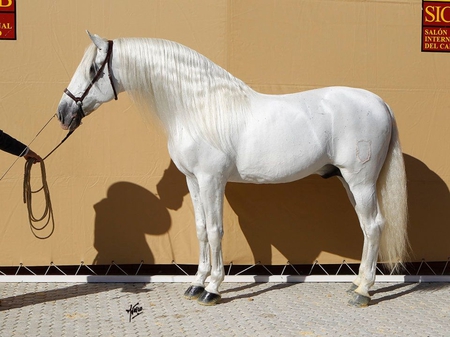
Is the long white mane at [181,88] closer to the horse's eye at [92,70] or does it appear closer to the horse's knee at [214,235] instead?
the horse's eye at [92,70]

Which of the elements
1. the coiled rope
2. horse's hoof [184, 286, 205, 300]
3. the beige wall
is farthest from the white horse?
the beige wall

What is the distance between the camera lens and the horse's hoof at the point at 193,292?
3.98 m

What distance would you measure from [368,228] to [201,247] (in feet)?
3.58

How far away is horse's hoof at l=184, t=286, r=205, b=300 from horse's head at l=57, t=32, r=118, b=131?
1.28 m

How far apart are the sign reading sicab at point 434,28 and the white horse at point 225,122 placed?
90 cm

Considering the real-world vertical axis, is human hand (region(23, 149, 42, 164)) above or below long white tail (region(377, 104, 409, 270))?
above

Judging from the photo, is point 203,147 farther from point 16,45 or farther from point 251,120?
point 16,45

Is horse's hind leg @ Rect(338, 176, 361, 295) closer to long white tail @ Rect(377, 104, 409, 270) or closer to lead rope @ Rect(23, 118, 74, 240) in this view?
long white tail @ Rect(377, 104, 409, 270)

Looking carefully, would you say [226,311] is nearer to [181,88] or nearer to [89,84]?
[181,88]

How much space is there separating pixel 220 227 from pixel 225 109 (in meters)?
0.73

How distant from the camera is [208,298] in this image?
12.6ft

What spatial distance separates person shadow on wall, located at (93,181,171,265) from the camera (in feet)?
14.6

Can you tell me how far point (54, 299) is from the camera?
3.96 m

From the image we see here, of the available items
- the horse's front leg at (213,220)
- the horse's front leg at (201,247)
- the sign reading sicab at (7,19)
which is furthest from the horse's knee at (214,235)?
the sign reading sicab at (7,19)
